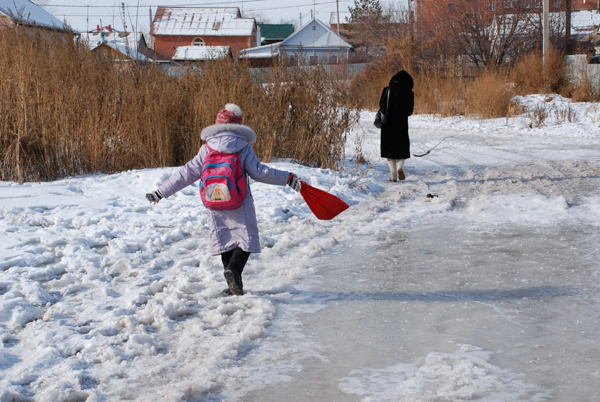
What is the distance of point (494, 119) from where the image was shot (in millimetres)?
19594

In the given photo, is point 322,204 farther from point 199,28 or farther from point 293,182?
point 199,28

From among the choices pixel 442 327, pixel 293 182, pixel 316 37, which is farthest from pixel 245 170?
pixel 316 37

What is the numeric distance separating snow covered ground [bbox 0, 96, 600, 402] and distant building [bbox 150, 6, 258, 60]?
5661 cm

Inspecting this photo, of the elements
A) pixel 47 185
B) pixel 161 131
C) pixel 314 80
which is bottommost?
pixel 47 185

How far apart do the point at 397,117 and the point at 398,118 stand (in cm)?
2

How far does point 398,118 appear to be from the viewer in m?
9.34

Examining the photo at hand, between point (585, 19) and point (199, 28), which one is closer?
point (585, 19)

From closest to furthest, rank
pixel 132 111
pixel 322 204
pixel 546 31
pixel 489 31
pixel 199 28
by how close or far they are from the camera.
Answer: pixel 322 204
pixel 132 111
pixel 546 31
pixel 489 31
pixel 199 28

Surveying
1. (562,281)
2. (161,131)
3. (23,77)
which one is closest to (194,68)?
(161,131)

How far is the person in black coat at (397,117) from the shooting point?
9250mm

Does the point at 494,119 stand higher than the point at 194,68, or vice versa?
the point at 194,68

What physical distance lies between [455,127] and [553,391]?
16.5 m

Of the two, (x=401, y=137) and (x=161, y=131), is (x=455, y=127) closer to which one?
(x=401, y=137)

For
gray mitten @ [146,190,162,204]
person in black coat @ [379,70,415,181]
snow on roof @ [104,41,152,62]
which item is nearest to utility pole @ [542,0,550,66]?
person in black coat @ [379,70,415,181]
